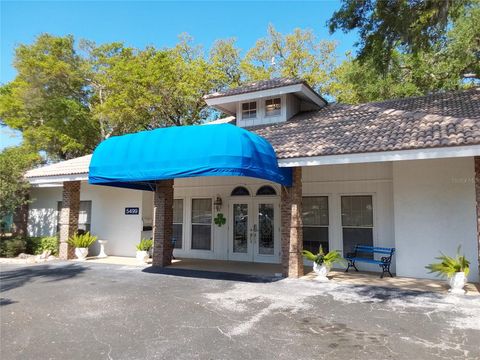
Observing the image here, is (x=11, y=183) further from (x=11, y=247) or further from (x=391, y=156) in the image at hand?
(x=391, y=156)

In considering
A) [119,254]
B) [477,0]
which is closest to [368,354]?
[119,254]

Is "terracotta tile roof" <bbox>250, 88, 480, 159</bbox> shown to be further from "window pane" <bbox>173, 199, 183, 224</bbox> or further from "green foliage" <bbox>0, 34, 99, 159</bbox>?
"green foliage" <bbox>0, 34, 99, 159</bbox>

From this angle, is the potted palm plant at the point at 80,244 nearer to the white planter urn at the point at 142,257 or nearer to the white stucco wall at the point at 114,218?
the white stucco wall at the point at 114,218

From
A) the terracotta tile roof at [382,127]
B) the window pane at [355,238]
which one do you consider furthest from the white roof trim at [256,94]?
the window pane at [355,238]

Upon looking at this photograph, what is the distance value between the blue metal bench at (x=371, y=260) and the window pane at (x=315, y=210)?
57.8 inches

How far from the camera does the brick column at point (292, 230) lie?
11023 mm

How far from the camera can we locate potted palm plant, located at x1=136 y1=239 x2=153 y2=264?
583 inches

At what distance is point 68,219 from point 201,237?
5.52m

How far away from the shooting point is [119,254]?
1703 centimetres

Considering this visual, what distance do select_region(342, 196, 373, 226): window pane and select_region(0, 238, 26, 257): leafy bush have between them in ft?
46.1

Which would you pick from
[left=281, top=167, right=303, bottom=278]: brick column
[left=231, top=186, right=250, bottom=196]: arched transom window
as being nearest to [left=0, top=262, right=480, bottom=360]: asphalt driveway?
[left=281, top=167, right=303, bottom=278]: brick column

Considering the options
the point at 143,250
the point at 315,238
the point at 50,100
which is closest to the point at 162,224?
the point at 143,250

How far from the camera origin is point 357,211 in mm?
12852

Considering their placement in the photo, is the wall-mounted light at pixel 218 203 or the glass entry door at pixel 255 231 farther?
the wall-mounted light at pixel 218 203
